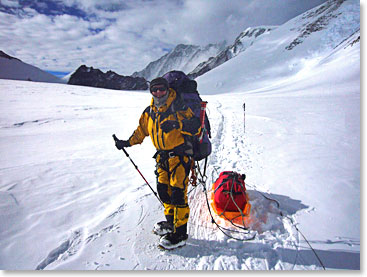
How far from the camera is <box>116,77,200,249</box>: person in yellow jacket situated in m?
1.84

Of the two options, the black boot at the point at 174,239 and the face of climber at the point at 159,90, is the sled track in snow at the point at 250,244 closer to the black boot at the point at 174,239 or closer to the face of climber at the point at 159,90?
the black boot at the point at 174,239

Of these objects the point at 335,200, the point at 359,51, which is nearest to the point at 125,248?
the point at 335,200

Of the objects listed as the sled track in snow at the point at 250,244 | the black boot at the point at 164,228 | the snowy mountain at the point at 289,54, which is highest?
the snowy mountain at the point at 289,54

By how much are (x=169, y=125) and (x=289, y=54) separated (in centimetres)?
4310

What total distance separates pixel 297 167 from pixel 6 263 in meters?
3.87

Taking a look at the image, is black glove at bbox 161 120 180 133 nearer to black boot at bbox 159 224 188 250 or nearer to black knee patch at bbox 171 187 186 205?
black knee patch at bbox 171 187 186 205

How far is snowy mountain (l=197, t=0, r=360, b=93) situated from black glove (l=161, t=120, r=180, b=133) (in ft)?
101

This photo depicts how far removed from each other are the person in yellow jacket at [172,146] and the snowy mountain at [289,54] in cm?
3075

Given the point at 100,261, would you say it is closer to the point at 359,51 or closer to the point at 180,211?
the point at 180,211

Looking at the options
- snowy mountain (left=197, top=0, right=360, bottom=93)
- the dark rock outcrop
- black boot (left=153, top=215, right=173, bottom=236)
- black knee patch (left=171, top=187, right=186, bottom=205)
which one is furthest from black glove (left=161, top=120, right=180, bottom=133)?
the dark rock outcrop

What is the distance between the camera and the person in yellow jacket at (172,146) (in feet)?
6.05

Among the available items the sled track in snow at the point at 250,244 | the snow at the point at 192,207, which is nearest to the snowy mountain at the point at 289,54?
the snow at the point at 192,207

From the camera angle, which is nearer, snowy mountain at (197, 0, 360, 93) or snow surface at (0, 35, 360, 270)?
snow surface at (0, 35, 360, 270)

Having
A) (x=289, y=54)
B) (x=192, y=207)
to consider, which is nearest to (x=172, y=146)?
(x=192, y=207)
